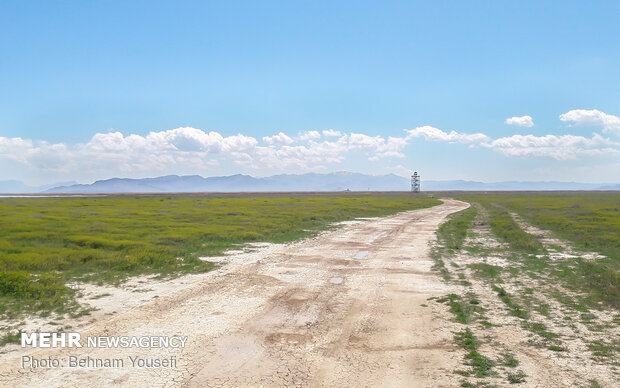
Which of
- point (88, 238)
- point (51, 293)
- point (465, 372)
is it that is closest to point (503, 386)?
point (465, 372)

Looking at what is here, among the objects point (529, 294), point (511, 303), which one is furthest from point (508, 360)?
point (529, 294)

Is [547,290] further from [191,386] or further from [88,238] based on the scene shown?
[88,238]

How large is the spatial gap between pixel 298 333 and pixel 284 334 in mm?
403

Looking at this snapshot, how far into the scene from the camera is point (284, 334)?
38.8ft

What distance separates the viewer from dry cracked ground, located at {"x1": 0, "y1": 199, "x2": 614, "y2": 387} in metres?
9.05

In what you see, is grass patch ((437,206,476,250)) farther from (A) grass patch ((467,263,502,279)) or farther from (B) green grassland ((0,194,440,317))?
(B) green grassland ((0,194,440,317))

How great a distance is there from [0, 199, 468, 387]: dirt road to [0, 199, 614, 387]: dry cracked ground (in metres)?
0.03

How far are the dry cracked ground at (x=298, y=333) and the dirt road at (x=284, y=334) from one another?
0.03m

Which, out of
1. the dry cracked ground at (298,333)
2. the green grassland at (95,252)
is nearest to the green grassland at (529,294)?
the dry cracked ground at (298,333)

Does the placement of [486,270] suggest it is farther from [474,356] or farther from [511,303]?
[474,356]

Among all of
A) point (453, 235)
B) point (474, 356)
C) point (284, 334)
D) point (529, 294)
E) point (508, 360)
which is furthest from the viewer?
point (453, 235)

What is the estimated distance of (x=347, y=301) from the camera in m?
15.3

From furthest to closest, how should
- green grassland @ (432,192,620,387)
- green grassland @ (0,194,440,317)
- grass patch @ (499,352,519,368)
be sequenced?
green grassland @ (0,194,440,317) → green grassland @ (432,192,620,387) → grass patch @ (499,352,519,368)

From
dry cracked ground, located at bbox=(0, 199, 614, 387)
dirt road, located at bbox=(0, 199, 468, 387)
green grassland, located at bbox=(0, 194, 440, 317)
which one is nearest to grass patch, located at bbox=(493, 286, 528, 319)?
dry cracked ground, located at bbox=(0, 199, 614, 387)
